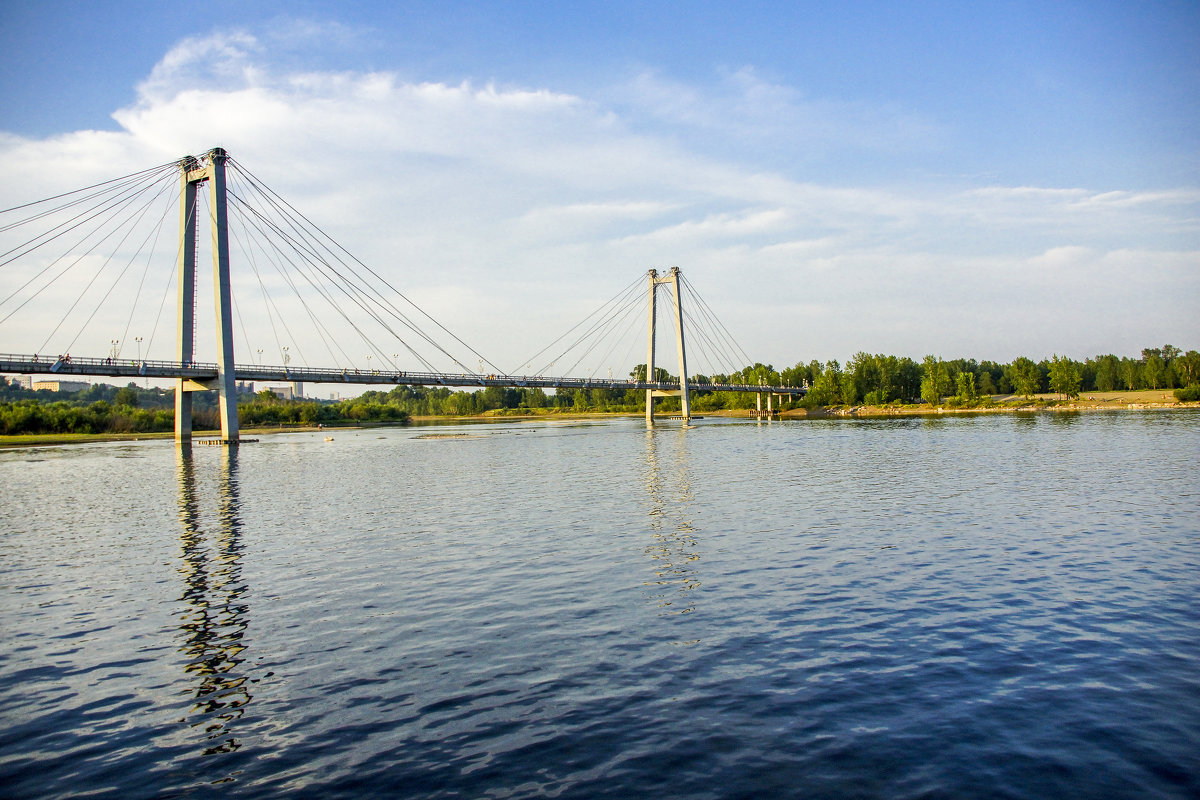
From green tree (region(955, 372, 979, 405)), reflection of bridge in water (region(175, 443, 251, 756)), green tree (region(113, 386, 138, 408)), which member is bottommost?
reflection of bridge in water (region(175, 443, 251, 756))

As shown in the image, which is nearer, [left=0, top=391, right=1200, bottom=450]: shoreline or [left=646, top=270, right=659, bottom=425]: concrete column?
[left=0, top=391, right=1200, bottom=450]: shoreline

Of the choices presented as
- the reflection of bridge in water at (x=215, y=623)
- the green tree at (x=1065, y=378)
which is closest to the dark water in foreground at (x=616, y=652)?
the reflection of bridge in water at (x=215, y=623)

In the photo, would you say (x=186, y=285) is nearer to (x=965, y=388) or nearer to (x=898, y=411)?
(x=898, y=411)

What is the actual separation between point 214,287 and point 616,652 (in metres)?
72.1

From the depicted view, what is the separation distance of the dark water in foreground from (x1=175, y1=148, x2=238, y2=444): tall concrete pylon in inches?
2019

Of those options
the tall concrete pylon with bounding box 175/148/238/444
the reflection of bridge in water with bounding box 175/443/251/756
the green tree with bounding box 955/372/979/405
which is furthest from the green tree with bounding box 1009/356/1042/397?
the reflection of bridge in water with bounding box 175/443/251/756

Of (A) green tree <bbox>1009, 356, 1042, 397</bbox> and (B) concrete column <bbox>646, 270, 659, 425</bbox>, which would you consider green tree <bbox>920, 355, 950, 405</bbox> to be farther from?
(B) concrete column <bbox>646, 270, 659, 425</bbox>

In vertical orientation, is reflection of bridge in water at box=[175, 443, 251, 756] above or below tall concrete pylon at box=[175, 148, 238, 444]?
below

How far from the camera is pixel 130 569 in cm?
1770

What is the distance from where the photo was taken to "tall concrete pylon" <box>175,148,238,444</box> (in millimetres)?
70750

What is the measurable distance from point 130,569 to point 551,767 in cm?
1506

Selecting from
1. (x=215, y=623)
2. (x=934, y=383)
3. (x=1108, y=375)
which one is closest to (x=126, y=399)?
(x=215, y=623)

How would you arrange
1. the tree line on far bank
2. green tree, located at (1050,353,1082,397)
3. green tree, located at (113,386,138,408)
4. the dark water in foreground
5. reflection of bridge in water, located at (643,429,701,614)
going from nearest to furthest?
the dark water in foreground, reflection of bridge in water, located at (643,429,701,614), the tree line on far bank, green tree, located at (113,386,138,408), green tree, located at (1050,353,1082,397)

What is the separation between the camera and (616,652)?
35.9ft
